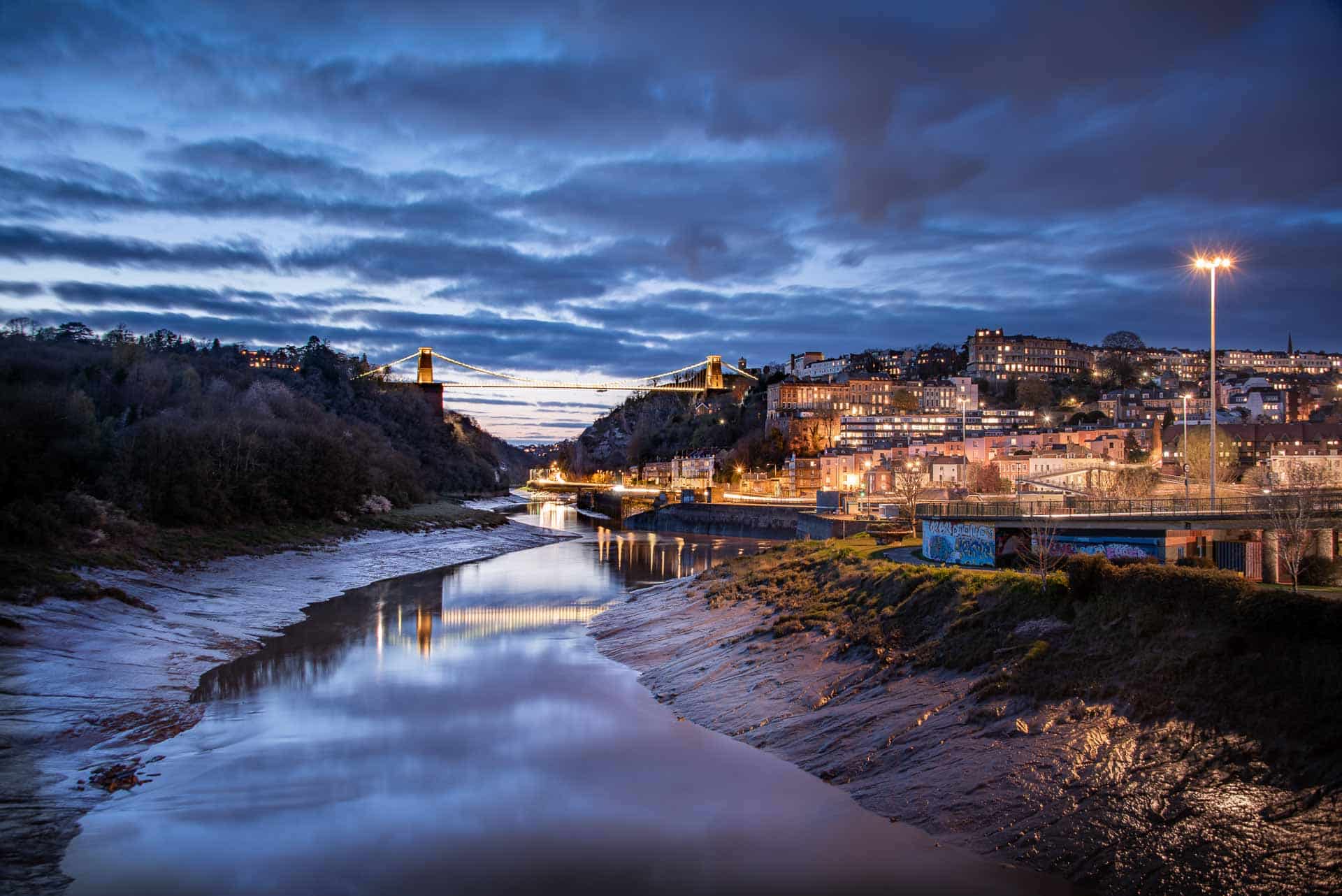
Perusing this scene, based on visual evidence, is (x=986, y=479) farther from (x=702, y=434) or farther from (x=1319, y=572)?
(x=702, y=434)

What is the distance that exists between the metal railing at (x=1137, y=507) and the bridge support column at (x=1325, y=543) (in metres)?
1.12

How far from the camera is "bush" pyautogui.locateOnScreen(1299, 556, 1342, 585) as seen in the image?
16656mm

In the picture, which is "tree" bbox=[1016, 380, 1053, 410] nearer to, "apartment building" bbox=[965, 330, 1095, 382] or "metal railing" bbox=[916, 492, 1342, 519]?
"apartment building" bbox=[965, 330, 1095, 382]

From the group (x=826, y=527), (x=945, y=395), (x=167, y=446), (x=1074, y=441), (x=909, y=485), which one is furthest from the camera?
(x=945, y=395)

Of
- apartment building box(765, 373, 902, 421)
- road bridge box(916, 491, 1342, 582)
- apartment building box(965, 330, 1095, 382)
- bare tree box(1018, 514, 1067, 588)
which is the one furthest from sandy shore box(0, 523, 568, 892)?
apartment building box(965, 330, 1095, 382)

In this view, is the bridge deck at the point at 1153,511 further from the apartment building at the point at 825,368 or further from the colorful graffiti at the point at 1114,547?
the apartment building at the point at 825,368

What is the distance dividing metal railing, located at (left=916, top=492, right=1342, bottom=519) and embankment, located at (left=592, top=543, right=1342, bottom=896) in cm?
698

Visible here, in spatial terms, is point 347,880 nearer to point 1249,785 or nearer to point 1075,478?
point 1249,785

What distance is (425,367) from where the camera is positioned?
131 metres

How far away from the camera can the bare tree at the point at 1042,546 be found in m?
17.1

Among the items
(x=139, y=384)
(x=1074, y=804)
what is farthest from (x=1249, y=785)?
(x=139, y=384)

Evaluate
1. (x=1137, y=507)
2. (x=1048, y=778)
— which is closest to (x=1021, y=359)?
(x=1137, y=507)

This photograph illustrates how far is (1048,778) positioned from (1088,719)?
48.2 inches

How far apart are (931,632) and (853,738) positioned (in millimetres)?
3453
